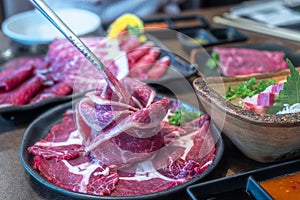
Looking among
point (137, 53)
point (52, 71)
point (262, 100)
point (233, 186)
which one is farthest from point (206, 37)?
point (233, 186)

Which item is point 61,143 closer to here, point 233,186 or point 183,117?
point 183,117

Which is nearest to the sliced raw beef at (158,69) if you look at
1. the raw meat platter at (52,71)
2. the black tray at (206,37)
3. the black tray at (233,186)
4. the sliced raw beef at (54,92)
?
the raw meat platter at (52,71)

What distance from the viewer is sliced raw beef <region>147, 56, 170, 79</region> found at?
192cm

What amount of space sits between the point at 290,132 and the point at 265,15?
1655 millimetres

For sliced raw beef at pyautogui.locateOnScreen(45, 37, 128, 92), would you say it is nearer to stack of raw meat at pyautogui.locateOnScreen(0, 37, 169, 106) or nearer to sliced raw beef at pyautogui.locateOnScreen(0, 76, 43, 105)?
stack of raw meat at pyautogui.locateOnScreen(0, 37, 169, 106)

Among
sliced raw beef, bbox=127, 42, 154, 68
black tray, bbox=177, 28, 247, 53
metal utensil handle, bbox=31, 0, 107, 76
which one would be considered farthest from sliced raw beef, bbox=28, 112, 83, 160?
black tray, bbox=177, 28, 247, 53

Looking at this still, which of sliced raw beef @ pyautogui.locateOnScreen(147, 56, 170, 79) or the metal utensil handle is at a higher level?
the metal utensil handle

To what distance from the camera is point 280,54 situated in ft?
6.84

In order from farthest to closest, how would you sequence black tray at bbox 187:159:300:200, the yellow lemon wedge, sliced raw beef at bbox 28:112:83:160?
the yellow lemon wedge, sliced raw beef at bbox 28:112:83:160, black tray at bbox 187:159:300:200

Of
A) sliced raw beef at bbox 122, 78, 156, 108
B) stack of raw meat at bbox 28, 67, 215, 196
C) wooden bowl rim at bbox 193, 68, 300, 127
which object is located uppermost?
wooden bowl rim at bbox 193, 68, 300, 127

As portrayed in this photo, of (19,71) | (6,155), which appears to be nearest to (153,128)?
(6,155)

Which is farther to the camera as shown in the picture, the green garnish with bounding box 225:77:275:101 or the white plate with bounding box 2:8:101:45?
the white plate with bounding box 2:8:101:45

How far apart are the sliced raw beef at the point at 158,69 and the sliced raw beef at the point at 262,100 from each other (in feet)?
1.90

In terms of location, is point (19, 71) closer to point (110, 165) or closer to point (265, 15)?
point (110, 165)
